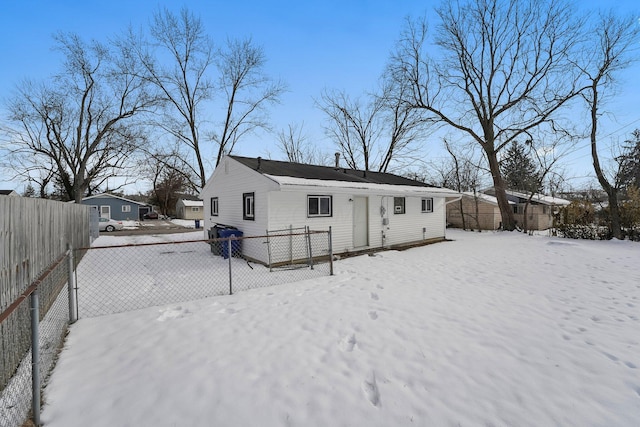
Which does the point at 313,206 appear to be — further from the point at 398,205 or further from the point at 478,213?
the point at 478,213

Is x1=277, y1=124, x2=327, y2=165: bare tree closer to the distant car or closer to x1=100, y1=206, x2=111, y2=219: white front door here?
the distant car

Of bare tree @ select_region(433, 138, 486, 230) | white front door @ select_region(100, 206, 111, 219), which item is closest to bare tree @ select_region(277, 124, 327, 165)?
bare tree @ select_region(433, 138, 486, 230)

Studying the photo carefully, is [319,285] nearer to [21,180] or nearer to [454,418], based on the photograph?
[454,418]

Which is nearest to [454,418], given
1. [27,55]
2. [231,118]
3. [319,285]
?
[319,285]

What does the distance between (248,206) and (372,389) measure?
25.8 ft

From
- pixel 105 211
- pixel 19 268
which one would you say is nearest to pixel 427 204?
pixel 19 268

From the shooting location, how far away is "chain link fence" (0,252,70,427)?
229 centimetres

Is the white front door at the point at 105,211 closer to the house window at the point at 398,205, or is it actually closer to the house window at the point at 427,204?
the house window at the point at 398,205

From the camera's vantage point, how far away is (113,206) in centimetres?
3450

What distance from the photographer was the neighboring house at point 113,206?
3313 cm

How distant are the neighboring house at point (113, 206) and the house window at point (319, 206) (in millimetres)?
33590

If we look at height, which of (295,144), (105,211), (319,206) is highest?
(295,144)

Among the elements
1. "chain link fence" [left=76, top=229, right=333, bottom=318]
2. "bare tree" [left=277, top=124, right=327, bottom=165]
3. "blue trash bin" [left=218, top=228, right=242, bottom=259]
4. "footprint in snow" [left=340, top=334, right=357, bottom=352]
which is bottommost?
"footprint in snow" [left=340, top=334, right=357, bottom=352]

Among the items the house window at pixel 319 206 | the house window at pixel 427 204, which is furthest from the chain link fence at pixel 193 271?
the house window at pixel 427 204
